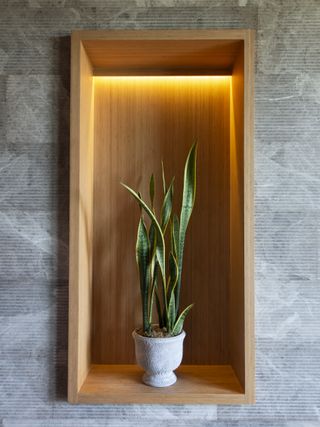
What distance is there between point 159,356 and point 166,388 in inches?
4.9

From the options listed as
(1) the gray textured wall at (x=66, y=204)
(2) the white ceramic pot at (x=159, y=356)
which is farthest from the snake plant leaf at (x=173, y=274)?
(1) the gray textured wall at (x=66, y=204)

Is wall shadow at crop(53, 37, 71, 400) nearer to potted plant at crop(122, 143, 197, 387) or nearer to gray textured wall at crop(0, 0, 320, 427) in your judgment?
gray textured wall at crop(0, 0, 320, 427)

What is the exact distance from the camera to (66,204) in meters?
1.19

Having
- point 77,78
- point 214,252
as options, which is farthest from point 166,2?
point 214,252

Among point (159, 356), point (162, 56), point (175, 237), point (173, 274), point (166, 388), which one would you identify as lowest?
point (166, 388)

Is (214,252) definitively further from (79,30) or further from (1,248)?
(79,30)

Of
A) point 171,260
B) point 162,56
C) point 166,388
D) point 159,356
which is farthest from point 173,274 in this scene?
point 162,56

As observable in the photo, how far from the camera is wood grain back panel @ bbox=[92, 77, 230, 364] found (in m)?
1.36

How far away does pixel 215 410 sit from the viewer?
1168 millimetres

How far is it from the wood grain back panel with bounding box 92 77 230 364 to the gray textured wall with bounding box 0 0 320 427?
0.68 feet

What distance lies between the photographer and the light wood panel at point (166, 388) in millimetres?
1124

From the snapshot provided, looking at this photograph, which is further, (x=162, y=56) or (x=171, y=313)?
(x=162, y=56)

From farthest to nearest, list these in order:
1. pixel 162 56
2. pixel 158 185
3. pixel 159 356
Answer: pixel 158 185
pixel 162 56
pixel 159 356

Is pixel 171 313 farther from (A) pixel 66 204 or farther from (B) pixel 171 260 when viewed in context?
(A) pixel 66 204
